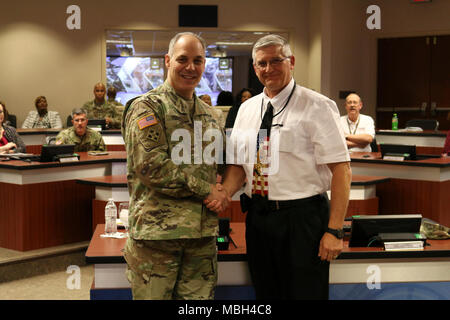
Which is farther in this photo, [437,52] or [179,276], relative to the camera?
[437,52]

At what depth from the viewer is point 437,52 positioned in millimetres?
11242

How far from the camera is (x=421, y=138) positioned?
8.63 m

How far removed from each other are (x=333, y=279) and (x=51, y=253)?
2.99 metres

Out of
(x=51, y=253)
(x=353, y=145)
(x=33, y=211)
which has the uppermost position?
(x=353, y=145)

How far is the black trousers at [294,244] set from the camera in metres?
2.29

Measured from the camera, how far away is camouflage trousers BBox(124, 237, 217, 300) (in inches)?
86.5

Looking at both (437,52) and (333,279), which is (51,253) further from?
(437,52)

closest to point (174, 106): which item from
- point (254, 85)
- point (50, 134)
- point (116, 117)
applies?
point (50, 134)

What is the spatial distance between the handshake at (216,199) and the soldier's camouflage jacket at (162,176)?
0.03 meters

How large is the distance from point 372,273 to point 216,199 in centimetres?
98

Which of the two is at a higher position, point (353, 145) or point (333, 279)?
point (353, 145)

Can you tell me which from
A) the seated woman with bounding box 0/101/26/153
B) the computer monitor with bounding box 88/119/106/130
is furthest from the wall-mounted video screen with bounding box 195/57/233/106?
the seated woman with bounding box 0/101/26/153

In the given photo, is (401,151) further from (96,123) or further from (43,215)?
(96,123)

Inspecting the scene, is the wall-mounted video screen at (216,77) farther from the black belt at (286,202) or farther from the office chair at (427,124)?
the black belt at (286,202)
